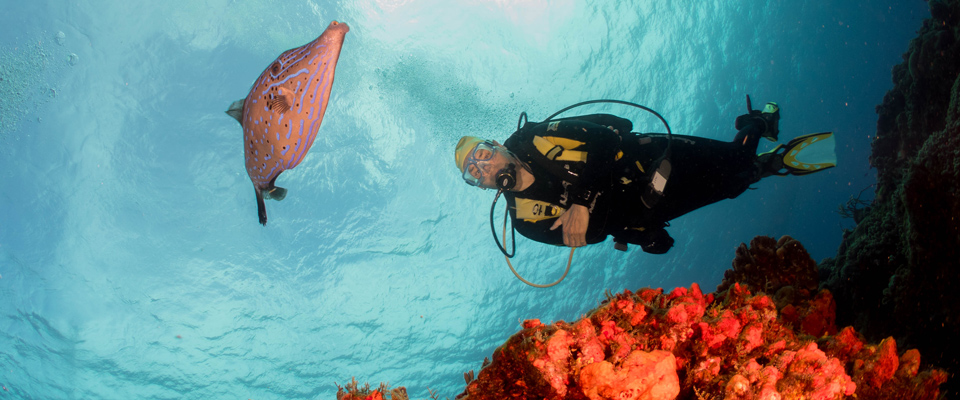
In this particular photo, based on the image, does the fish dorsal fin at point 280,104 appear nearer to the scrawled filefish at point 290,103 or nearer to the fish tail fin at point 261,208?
the scrawled filefish at point 290,103

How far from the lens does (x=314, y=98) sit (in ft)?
4.92

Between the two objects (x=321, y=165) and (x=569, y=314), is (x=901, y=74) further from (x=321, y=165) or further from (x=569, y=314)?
(x=569, y=314)

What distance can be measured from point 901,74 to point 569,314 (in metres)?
26.1

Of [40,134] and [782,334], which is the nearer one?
[782,334]

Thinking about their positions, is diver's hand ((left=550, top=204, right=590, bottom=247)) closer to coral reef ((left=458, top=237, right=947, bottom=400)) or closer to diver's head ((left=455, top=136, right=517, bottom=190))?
diver's head ((left=455, top=136, right=517, bottom=190))

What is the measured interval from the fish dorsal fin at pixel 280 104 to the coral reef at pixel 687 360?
163cm

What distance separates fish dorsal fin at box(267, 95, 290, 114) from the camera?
1558mm

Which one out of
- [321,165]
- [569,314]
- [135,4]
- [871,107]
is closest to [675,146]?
[321,165]

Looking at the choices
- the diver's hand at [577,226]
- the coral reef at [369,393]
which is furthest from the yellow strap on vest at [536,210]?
the coral reef at [369,393]

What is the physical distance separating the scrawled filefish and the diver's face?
7.23ft

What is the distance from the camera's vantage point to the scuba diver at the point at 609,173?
3.76 m

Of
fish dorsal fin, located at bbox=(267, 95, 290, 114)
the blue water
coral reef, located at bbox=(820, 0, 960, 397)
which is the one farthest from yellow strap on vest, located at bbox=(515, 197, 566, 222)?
the blue water

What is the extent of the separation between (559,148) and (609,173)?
→ 23.5 inches

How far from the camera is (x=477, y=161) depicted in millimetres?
3740
